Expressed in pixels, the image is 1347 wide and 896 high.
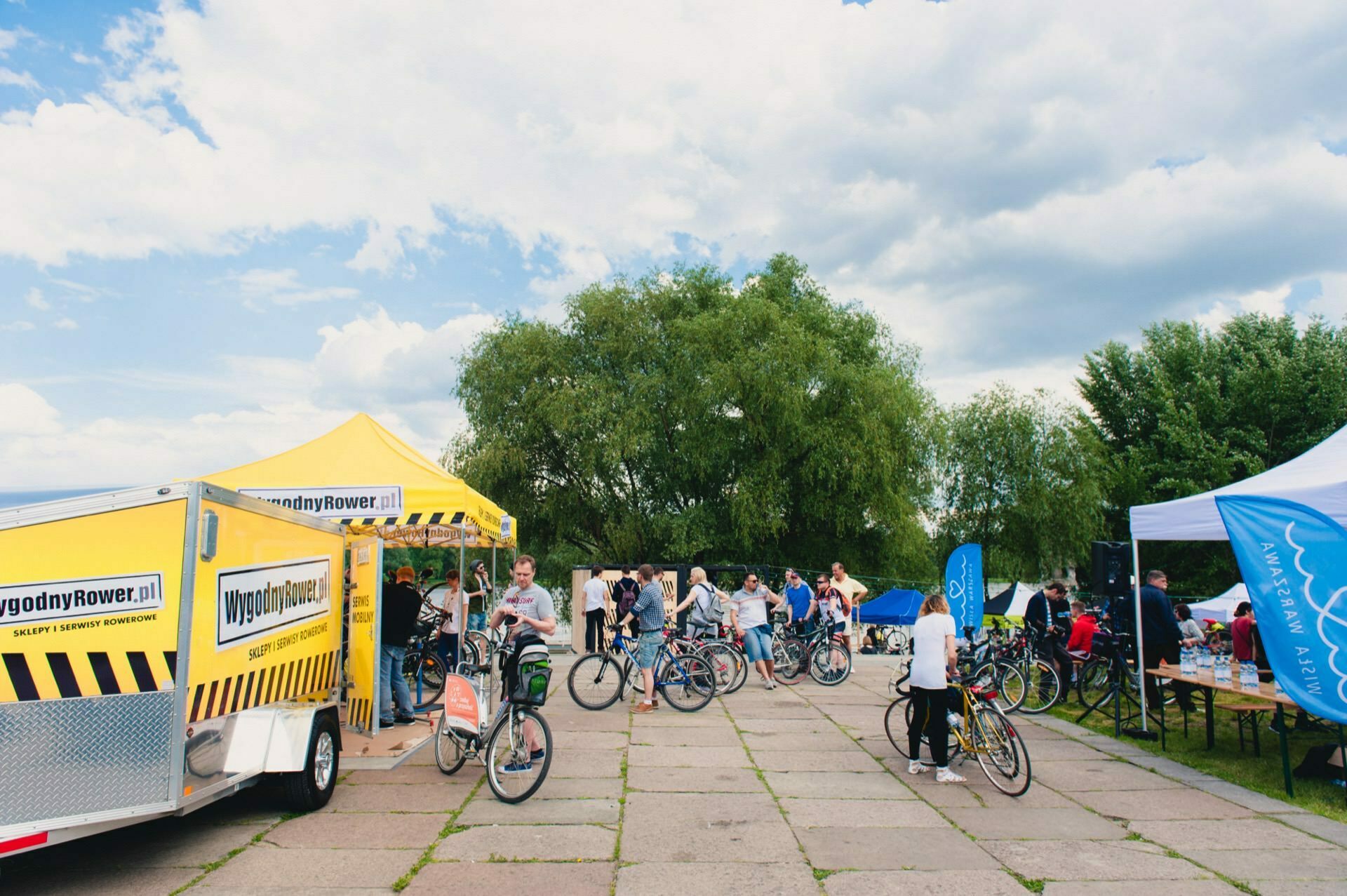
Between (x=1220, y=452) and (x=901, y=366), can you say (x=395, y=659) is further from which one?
(x=1220, y=452)

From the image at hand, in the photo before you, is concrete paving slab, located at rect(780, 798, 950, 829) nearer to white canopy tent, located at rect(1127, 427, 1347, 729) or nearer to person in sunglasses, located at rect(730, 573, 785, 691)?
white canopy tent, located at rect(1127, 427, 1347, 729)

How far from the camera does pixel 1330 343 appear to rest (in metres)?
28.4

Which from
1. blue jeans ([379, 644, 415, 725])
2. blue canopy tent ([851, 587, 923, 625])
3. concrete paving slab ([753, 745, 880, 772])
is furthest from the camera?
blue canopy tent ([851, 587, 923, 625])

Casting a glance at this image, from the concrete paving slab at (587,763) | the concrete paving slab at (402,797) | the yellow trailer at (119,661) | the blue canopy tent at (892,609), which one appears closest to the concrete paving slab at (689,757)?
the concrete paving slab at (587,763)

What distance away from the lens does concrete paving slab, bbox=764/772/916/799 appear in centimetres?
680

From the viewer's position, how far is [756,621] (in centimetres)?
1241

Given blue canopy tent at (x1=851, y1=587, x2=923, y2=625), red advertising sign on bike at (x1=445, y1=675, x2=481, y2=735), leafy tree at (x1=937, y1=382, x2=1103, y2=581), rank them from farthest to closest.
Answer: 1. leafy tree at (x1=937, y1=382, x2=1103, y2=581)
2. blue canopy tent at (x1=851, y1=587, x2=923, y2=625)
3. red advertising sign on bike at (x1=445, y1=675, x2=481, y2=735)

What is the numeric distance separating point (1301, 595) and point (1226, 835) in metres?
1.80

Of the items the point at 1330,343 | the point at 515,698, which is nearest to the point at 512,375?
Result: the point at 515,698

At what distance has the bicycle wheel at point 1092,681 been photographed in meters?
11.1

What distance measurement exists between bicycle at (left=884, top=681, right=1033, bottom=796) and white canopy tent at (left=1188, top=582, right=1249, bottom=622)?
18.4m

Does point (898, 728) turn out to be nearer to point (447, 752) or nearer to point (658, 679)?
point (658, 679)

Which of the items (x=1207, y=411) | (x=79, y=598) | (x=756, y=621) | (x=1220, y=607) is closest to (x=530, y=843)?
(x=79, y=598)

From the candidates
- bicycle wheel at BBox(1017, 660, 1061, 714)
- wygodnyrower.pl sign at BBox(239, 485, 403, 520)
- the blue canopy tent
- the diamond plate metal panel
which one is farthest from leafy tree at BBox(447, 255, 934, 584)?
the diamond plate metal panel
